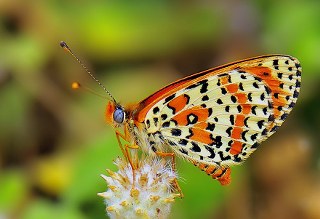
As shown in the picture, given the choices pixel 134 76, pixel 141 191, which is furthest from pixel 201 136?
pixel 134 76

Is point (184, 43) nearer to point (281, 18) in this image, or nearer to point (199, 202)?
point (281, 18)

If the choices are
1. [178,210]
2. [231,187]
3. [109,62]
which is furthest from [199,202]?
[109,62]

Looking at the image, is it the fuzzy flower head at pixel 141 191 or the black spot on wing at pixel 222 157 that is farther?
the black spot on wing at pixel 222 157

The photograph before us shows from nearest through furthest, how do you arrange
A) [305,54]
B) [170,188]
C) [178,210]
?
→ 1. [170,188]
2. [178,210]
3. [305,54]

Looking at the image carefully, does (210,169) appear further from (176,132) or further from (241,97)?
(241,97)

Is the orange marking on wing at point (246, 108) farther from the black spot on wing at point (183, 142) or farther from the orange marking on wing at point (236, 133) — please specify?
the black spot on wing at point (183, 142)

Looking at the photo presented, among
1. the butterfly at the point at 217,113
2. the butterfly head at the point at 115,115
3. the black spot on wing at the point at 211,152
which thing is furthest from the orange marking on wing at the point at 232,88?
the butterfly head at the point at 115,115

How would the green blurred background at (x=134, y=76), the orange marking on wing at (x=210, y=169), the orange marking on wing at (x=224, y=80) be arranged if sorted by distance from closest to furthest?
the orange marking on wing at (x=210, y=169), the orange marking on wing at (x=224, y=80), the green blurred background at (x=134, y=76)
